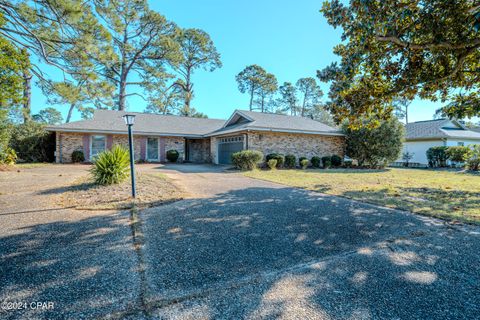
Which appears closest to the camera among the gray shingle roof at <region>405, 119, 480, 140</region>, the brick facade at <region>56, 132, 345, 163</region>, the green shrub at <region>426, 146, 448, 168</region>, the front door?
the brick facade at <region>56, 132, 345, 163</region>

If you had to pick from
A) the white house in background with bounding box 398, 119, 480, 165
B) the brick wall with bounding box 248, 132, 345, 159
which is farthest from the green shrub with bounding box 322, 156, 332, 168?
the white house in background with bounding box 398, 119, 480, 165

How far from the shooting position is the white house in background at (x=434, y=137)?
2014 cm

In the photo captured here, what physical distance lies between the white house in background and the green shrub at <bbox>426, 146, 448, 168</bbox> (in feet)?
5.44

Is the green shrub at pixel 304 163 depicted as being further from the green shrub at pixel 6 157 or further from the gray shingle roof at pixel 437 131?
the green shrub at pixel 6 157

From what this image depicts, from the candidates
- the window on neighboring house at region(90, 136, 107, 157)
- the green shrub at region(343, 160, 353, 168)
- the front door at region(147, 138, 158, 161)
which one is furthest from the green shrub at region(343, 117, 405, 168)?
the window on neighboring house at region(90, 136, 107, 157)

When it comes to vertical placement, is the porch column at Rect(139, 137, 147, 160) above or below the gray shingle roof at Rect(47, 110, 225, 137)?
below

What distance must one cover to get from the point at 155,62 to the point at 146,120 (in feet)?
29.9

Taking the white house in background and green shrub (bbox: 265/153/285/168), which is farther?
the white house in background

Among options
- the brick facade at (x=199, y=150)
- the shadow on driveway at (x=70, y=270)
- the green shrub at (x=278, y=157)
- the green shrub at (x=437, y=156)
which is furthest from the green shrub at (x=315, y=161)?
the shadow on driveway at (x=70, y=270)

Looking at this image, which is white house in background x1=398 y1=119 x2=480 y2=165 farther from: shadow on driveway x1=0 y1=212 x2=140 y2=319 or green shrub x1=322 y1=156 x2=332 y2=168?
shadow on driveway x1=0 y1=212 x2=140 y2=319

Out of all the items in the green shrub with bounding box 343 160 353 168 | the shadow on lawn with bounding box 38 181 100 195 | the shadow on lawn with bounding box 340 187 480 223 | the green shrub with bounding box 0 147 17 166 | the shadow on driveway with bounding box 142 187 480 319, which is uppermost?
the green shrub with bounding box 0 147 17 166

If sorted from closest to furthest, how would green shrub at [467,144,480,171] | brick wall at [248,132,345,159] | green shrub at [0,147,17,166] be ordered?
Result: green shrub at [0,147,17,166] → green shrub at [467,144,480,171] → brick wall at [248,132,345,159]

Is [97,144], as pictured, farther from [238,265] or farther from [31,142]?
[238,265]

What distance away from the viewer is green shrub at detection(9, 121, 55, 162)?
16.2m
